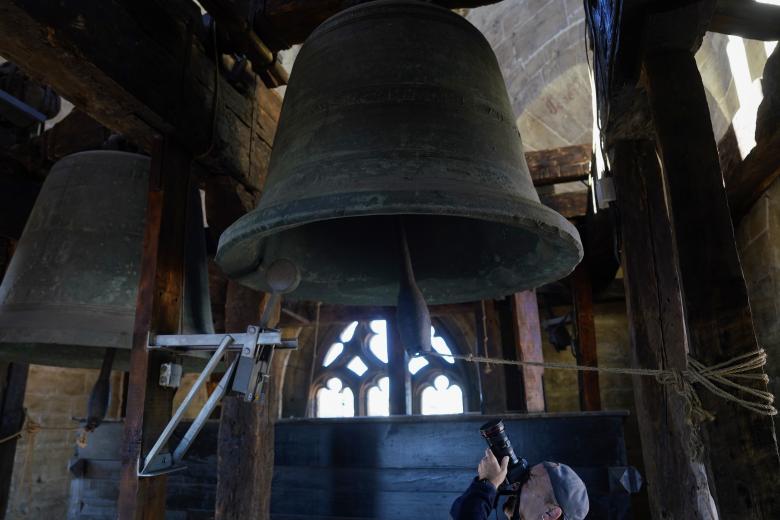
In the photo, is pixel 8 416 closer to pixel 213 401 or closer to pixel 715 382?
pixel 213 401

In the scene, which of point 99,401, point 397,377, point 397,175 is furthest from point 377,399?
point 397,175

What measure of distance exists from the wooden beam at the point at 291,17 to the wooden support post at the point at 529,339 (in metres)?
3.02

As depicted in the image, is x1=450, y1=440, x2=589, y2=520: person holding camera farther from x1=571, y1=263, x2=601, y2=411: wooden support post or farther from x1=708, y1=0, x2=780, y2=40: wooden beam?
x1=571, y1=263, x2=601, y2=411: wooden support post

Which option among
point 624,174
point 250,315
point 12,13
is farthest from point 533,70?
point 12,13

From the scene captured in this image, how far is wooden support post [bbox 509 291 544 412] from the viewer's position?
177 inches

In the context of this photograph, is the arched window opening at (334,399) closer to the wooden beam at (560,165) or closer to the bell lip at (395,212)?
the wooden beam at (560,165)

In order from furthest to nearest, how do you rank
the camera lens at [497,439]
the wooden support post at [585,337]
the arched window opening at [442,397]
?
the arched window opening at [442,397]
the wooden support post at [585,337]
the camera lens at [497,439]

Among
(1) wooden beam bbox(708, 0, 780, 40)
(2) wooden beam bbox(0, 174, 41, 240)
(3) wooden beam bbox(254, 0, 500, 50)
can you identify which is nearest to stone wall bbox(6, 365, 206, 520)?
(2) wooden beam bbox(0, 174, 41, 240)

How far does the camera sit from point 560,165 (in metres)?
3.99

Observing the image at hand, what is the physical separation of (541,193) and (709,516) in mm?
2611

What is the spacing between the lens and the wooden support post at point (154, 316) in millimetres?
1701

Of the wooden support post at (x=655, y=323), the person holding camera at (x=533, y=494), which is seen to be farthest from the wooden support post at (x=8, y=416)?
the wooden support post at (x=655, y=323)

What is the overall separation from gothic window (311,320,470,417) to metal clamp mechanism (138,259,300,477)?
821 cm

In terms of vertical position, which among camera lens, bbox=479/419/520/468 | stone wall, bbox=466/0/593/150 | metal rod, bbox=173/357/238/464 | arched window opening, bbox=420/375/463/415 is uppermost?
stone wall, bbox=466/0/593/150
